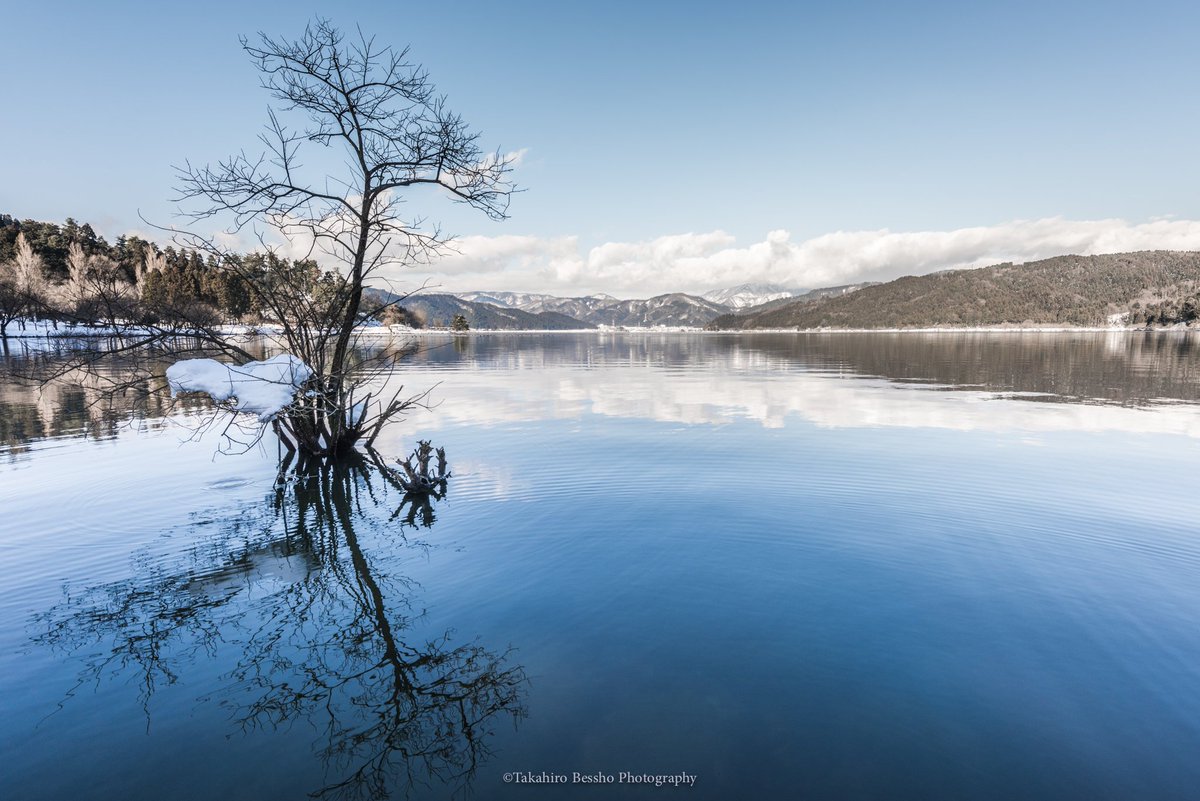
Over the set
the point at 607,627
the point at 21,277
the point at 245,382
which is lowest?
the point at 607,627

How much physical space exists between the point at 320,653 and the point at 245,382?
11.0 meters

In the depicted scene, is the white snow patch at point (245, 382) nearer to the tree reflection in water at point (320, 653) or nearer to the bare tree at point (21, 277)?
the tree reflection in water at point (320, 653)

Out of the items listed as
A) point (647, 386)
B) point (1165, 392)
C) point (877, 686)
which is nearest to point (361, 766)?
point (877, 686)

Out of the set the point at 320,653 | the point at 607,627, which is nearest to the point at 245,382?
the point at 320,653

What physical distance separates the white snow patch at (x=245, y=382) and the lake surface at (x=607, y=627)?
235 cm

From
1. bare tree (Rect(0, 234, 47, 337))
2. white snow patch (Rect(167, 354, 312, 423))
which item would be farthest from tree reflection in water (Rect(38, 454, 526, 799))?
bare tree (Rect(0, 234, 47, 337))

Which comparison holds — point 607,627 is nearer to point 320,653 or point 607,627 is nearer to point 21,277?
point 320,653

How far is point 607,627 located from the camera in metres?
8.24

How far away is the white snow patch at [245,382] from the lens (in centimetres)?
1560

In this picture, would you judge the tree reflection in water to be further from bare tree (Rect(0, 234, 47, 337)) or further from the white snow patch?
bare tree (Rect(0, 234, 47, 337))

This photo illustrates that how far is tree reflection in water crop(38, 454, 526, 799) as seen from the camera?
592 centimetres

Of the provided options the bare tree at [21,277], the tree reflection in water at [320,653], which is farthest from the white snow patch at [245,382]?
the bare tree at [21,277]

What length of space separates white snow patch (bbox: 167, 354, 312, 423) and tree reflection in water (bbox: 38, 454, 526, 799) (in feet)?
17.1

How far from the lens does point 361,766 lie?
5672mm
